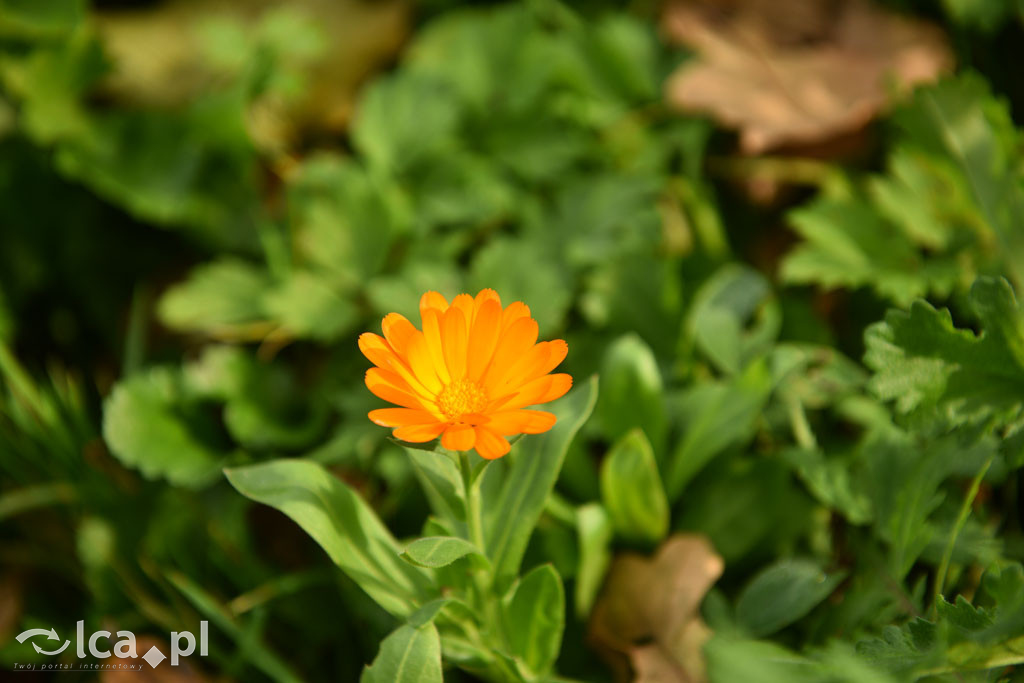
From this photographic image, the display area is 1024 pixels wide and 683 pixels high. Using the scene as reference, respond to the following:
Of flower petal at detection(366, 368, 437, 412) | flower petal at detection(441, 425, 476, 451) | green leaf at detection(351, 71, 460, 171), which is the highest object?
green leaf at detection(351, 71, 460, 171)

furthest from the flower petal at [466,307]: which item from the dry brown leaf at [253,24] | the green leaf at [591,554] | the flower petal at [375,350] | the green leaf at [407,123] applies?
the dry brown leaf at [253,24]

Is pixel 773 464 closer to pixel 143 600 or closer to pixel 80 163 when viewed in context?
pixel 143 600

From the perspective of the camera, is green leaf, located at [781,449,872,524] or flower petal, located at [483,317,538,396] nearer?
Result: flower petal, located at [483,317,538,396]

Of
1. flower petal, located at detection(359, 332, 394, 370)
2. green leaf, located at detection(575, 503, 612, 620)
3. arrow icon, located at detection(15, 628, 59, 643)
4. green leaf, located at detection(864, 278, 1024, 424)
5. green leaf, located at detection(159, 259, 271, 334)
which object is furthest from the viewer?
green leaf, located at detection(159, 259, 271, 334)

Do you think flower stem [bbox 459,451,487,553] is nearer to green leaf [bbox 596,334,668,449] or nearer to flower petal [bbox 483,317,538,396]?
flower petal [bbox 483,317,538,396]

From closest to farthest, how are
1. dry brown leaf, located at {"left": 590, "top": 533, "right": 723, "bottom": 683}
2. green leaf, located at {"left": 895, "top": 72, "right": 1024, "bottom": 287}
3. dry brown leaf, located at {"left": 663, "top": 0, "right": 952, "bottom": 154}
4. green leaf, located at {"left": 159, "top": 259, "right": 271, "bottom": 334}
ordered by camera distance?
dry brown leaf, located at {"left": 590, "top": 533, "right": 723, "bottom": 683}, green leaf, located at {"left": 895, "top": 72, "right": 1024, "bottom": 287}, green leaf, located at {"left": 159, "top": 259, "right": 271, "bottom": 334}, dry brown leaf, located at {"left": 663, "top": 0, "right": 952, "bottom": 154}

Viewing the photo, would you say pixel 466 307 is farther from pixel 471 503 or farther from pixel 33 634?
pixel 33 634

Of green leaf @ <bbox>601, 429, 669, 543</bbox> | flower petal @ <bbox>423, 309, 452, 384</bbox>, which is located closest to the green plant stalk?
flower petal @ <bbox>423, 309, 452, 384</bbox>
